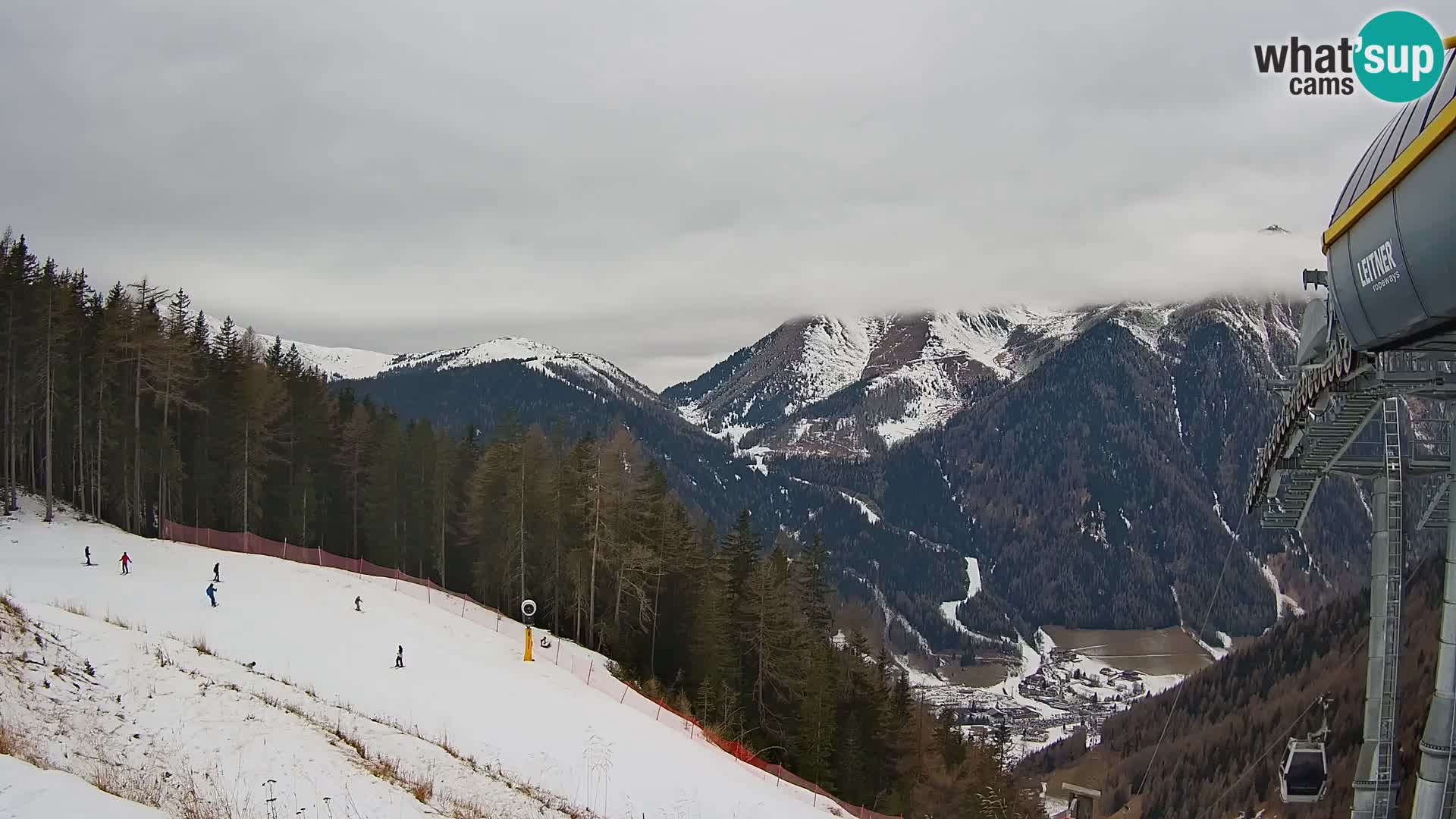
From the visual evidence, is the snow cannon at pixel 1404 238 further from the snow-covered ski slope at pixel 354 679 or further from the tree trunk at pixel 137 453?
the tree trunk at pixel 137 453

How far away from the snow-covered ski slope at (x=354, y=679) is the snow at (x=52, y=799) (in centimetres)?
332

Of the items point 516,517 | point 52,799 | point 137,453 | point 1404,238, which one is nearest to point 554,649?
point 516,517

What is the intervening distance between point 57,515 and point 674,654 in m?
29.9

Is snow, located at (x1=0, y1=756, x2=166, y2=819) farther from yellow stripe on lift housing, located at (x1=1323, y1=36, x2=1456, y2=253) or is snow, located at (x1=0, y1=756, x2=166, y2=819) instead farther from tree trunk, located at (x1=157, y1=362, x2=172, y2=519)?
tree trunk, located at (x1=157, y1=362, x2=172, y2=519)

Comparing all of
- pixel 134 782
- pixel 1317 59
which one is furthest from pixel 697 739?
pixel 1317 59

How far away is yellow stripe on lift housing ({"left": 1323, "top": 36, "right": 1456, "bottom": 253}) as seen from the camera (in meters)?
6.92

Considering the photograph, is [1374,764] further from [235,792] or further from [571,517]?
[571,517]

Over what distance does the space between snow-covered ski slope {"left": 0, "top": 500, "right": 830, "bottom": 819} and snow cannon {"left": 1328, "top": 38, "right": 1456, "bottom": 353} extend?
40.0ft

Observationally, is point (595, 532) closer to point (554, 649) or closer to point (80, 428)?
point (554, 649)

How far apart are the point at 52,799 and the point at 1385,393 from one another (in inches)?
736

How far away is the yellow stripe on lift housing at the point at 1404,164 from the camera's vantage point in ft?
22.7

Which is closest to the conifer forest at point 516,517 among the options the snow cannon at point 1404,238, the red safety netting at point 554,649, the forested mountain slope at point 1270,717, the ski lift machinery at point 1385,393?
the red safety netting at point 554,649

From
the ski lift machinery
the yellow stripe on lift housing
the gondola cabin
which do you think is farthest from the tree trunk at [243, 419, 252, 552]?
the yellow stripe on lift housing

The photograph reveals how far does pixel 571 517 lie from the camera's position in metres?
46.4
